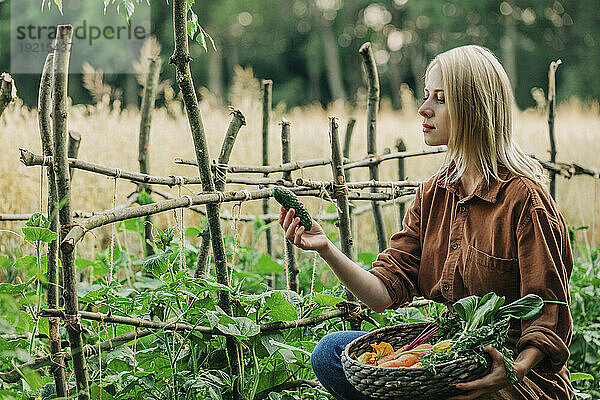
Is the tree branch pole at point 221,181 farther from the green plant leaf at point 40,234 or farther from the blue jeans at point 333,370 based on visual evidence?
the green plant leaf at point 40,234

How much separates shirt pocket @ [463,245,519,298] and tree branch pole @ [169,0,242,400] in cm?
56

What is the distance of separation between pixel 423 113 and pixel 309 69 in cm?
2177

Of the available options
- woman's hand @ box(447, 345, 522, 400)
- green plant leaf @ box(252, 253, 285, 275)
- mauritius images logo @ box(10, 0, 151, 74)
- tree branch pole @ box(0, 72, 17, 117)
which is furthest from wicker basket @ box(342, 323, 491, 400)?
mauritius images logo @ box(10, 0, 151, 74)

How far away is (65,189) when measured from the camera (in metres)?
1.34

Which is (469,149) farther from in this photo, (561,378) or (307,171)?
(307,171)

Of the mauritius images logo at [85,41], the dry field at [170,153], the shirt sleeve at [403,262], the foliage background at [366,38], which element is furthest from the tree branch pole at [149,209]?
the foliage background at [366,38]

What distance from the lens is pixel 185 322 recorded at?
1663 millimetres

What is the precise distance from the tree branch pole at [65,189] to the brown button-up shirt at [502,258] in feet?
2.09

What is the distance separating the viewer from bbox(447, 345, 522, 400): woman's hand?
121 cm

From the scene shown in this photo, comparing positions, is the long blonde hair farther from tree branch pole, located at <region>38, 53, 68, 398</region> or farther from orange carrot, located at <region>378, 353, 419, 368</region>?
tree branch pole, located at <region>38, 53, 68, 398</region>

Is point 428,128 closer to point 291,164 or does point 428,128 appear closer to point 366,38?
point 291,164

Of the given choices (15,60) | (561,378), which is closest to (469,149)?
(561,378)

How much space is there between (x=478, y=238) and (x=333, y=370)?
0.40m

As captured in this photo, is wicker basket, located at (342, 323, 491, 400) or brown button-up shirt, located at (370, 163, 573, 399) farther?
brown button-up shirt, located at (370, 163, 573, 399)
